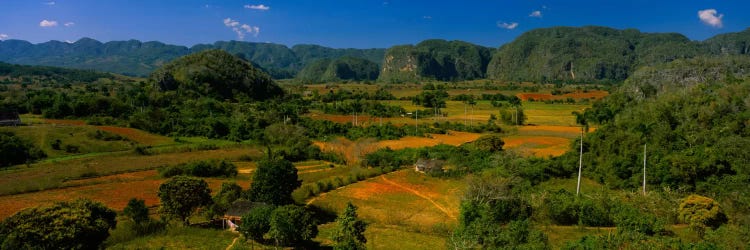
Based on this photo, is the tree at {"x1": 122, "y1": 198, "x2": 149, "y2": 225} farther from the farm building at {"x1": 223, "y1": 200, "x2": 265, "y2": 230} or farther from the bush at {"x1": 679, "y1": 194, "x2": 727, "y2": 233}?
the bush at {"x1": 679, "y1": 194, "x2": 727, "y2": 233}

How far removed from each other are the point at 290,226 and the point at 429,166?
22385 mm

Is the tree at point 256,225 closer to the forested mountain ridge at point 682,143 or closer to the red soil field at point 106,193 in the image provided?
the red soil field at point 106,193

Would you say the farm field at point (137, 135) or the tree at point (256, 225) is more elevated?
the farm field at point (137, 135)

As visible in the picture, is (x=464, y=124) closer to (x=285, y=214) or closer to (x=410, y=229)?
(x=410, y=229)

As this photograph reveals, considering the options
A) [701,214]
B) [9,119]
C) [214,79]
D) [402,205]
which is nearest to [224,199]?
[402,205]

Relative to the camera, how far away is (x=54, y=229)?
21219 millimetres

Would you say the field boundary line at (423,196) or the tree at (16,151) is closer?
the field boundary line at (423,196)

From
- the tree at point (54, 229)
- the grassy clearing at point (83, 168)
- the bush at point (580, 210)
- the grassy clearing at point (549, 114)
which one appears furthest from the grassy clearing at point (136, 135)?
the grassy clearing at point (549, 114)

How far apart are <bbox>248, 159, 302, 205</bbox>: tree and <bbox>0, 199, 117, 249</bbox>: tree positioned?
9.50 metres

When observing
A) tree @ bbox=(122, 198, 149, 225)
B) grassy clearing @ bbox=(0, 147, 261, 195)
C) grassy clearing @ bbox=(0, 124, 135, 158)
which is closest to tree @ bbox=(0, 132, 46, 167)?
grassy clearing @ bbox=(0, 124, 135, 158)

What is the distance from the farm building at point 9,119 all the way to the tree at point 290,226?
60.1 m

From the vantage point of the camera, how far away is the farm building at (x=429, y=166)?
4341 centimetres

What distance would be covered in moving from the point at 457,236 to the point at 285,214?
30.1ft

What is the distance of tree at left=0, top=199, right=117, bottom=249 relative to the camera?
2081cm
